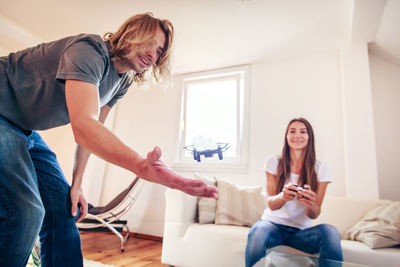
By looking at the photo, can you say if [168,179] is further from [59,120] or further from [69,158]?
[69,158]

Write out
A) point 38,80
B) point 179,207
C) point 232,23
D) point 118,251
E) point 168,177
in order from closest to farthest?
point 168,177 → point 38,80 → point 179,207 → point 118,251 → point 232,23

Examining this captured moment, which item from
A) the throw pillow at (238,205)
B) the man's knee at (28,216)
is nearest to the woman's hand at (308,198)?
the throw pillow at (238,205)

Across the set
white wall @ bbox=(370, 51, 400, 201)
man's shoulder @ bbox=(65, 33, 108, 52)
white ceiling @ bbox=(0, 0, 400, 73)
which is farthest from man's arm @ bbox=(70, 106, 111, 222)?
white wall @ bbox=(370, 51, 400, 201)

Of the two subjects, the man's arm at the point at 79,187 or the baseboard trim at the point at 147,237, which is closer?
the man's arm at the point at 79,187

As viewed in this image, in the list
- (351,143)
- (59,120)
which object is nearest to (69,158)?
(59,120)

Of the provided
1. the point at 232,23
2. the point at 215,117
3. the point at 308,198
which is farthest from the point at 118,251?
the point at 232,23

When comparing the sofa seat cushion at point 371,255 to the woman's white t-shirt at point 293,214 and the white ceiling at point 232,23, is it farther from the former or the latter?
the white ceiling at point 232,23

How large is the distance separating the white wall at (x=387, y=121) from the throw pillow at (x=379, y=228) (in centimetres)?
90

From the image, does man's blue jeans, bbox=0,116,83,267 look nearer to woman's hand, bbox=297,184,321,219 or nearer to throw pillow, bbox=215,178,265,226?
woman's hand, bbox=297,184,321,219

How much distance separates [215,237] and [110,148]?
148 cm

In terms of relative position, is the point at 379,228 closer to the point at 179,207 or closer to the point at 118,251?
the point at 179,207

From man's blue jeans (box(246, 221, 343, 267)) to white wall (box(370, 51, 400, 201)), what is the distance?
1551mm

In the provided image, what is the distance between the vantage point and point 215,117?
3.19 m

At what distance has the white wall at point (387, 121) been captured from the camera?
2.42m
